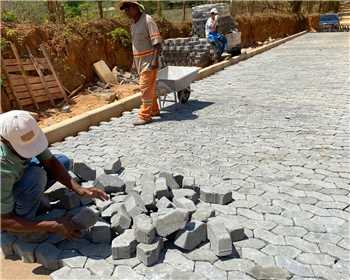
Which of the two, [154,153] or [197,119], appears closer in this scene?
[154,153]

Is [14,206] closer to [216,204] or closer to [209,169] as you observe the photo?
[216,204]

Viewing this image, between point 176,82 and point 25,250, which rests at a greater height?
point 176,82

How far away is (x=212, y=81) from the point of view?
10977 millimetres

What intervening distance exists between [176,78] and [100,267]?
510 cm

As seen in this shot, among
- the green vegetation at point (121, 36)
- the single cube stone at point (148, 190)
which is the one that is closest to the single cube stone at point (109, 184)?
the single cube stone at point (148, 190)

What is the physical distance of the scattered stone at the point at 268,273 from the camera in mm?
2857

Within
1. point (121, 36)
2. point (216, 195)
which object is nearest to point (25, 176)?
point (216, 195)

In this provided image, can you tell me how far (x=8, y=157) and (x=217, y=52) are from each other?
11372mm

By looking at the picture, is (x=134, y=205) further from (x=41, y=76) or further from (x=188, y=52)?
(x=188, y=52)

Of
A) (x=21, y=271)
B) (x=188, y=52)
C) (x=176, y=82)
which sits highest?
(x=188, y=52)

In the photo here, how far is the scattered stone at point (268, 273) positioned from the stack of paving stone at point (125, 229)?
0.88 feet

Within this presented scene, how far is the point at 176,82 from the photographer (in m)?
7.21

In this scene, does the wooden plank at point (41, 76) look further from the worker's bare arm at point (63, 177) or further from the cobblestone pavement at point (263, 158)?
the worker's bare arm at point (63, 177)

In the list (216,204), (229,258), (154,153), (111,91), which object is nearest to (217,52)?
A: (111,91)
